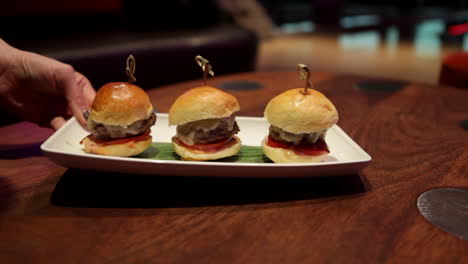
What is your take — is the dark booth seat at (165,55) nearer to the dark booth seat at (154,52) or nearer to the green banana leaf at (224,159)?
the dark booth seat at (154,52)

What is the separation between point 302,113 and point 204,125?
26 centimetres

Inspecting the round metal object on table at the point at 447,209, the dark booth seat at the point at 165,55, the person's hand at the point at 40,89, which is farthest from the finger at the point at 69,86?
the dark booth seat at the point at 165,55

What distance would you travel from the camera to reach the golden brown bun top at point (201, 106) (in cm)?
103

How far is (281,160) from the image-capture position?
102cm

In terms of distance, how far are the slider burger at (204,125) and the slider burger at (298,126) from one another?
0.11 m

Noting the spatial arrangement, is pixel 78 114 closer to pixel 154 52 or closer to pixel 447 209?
pixel 447 209

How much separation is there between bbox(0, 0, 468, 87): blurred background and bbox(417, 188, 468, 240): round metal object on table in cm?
243

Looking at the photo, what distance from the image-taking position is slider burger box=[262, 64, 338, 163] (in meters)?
1.00

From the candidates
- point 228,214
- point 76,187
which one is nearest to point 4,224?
point 76,187

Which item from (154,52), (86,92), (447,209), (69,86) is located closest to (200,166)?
(447,209)

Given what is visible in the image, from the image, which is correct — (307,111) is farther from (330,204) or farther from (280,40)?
(280,40)

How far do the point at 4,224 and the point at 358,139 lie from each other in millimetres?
1007

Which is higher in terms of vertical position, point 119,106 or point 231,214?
point 119,106

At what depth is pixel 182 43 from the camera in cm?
325
